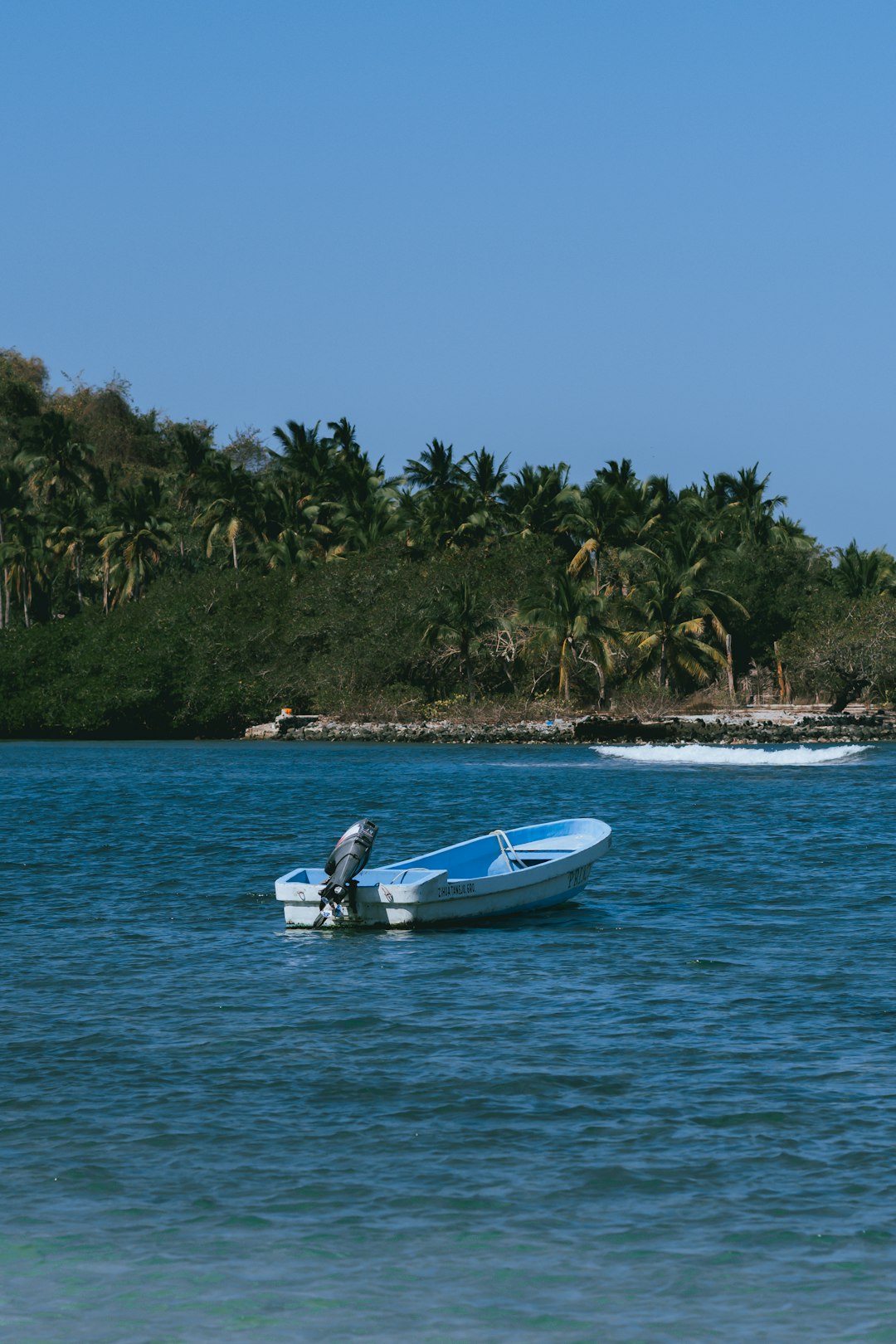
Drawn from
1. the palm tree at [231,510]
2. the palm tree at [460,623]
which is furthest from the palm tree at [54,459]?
the palm tree at [460,623]

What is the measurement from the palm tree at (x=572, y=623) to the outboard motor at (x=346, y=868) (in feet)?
216

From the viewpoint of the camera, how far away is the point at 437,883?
2367 cm

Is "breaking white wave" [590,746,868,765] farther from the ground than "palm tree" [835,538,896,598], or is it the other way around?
"palm tree" [835,538,896,598]

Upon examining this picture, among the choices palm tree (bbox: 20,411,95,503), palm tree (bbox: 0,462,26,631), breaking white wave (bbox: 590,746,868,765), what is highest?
palm tree (bbox: 20,411,95,503)

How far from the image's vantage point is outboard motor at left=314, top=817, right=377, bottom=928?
75.6 feet


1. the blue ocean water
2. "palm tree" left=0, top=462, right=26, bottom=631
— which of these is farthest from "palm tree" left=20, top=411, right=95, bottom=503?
the blue ocean water

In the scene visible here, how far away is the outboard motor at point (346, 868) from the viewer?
2303 centimetres

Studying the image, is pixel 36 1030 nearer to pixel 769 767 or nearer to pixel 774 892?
pixel 774 892

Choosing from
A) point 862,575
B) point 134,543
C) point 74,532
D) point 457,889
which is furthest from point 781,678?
point 457,889

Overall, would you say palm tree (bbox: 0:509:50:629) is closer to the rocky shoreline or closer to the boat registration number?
the rocky shoreline

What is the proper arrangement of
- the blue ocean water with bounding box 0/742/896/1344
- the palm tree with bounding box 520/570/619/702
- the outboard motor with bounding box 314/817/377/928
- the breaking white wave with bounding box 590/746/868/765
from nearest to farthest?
1. the blue ocean water with bounding box 0/742/896/1344
2. the outboard motor with bounding box 314/817/377/928
3. the breaking white wave with bounding box 590/746/868/765
4. the palm tree with bounding box 520/570/619/702

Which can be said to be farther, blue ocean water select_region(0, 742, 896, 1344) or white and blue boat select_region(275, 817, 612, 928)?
white and blue boat select_region(275, 817, 612, 928)

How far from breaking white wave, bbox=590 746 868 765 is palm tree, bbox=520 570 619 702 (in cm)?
1130

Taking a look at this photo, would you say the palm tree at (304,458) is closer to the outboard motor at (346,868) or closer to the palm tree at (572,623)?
the palm tree at (572,623)
